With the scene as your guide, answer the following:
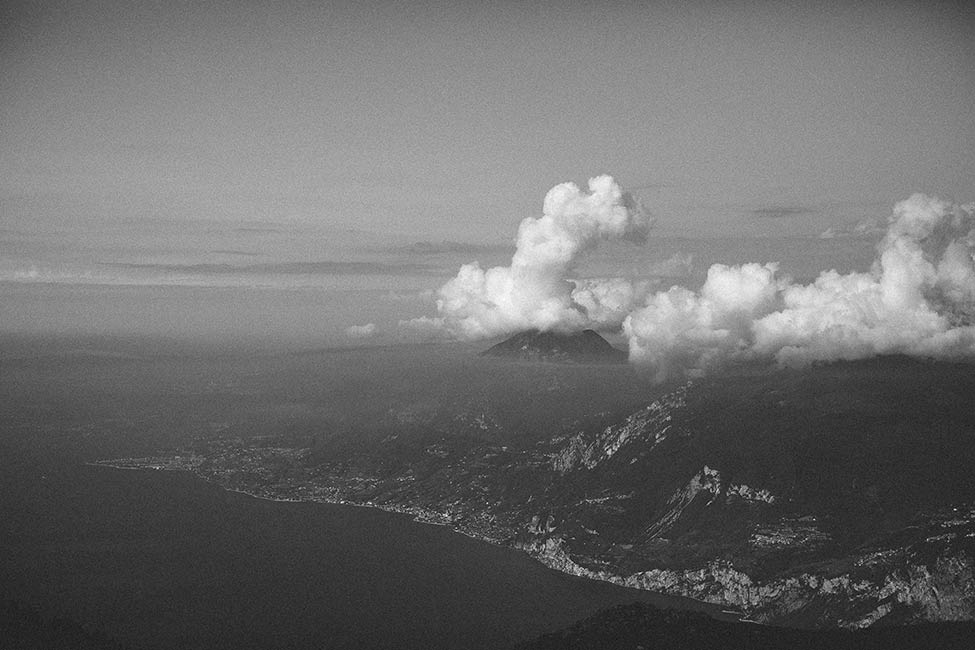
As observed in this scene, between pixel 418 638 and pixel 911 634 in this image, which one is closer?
pixel 911 634

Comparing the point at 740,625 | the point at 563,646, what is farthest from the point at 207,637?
the point at 740,625

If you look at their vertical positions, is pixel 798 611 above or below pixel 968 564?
below

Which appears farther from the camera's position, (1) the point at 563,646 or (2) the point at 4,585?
(2) the point at 4,585

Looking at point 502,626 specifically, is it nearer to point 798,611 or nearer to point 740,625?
point 740,625

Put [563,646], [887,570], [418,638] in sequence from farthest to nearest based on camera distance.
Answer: [887,570] → [418,638] → [563,646]

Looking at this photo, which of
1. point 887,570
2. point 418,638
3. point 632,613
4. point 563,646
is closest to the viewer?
point 563,646

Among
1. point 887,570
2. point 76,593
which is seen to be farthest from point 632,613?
point 76,593

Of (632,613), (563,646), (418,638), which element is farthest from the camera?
(418,638)

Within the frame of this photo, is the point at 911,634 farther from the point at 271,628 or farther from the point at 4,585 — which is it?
the point at 4,585

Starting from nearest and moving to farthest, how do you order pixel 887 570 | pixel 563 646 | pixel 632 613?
pixel 563 646 → pixel 632 613 → pixel 887 570
